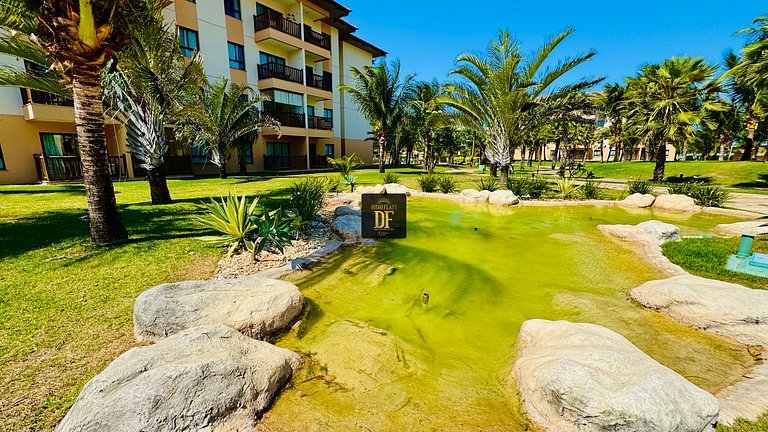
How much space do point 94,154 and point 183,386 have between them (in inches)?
208

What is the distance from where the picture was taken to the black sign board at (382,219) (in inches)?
309

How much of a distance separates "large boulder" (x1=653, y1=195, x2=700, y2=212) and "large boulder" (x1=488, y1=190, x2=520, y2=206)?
489cm

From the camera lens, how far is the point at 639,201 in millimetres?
11797

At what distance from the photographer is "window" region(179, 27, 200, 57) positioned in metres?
19.6

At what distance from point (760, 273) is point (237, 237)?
860cm

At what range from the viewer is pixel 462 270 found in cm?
588

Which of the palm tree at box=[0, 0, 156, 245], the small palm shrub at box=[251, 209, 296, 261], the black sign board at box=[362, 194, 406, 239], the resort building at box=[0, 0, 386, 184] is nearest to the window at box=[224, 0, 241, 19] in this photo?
the resort building at box=[0, 0, 386, 184]

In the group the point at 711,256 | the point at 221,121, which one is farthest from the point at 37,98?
the point at 711,256

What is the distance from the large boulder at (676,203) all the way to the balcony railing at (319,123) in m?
23.5

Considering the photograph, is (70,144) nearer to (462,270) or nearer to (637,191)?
(462,270)

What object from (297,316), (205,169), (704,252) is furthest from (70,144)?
(704,252)

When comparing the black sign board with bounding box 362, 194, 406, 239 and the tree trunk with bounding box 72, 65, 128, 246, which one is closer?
the tree trunk with bounding box 72, 65, 128, 246

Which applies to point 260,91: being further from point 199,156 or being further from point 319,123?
point 199,156

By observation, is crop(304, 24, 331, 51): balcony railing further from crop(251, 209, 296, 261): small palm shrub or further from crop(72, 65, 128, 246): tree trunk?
crop(251, 209, 296, 261): small palm shrub
